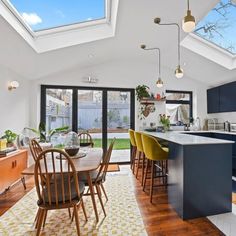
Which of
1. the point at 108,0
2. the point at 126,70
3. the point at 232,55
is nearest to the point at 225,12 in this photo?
the point at 232,55

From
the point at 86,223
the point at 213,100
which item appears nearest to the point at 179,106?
the point at 213,100

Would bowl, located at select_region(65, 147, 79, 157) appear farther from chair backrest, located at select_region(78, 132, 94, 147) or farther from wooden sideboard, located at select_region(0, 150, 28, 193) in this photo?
chair backrest, located at select_region(78, 132, 94, 147)

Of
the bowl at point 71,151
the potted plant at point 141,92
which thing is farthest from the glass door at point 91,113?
the bowl at point 71,151

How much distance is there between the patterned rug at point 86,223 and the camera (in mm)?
1897

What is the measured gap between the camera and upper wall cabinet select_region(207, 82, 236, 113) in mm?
4391

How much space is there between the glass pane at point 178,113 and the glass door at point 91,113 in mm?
2152

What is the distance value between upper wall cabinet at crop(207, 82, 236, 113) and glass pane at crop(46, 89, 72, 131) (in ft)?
13.6

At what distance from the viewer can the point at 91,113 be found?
478 centimetres

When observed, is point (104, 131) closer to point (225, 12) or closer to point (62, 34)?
point (62, 34)

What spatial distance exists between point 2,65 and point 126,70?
292cm

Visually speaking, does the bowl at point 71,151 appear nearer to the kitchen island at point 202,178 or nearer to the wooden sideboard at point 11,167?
the wooden sideboard at point 11,167

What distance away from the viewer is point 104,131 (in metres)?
4.82

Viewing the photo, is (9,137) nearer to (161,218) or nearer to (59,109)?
(59,109)

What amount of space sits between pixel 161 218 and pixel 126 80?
139 inches
